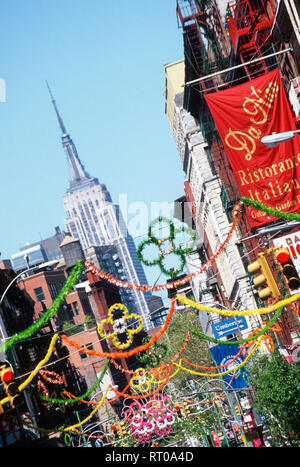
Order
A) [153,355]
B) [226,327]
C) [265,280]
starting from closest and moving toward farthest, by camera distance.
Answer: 1. [265,280]
2. [226,327]
3. [153,355]

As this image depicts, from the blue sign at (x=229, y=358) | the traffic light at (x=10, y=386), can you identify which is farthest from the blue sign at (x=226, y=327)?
the traffic light at (x=10, y=386)

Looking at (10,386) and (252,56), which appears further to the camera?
(252,56)

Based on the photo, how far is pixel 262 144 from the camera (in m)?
23.7

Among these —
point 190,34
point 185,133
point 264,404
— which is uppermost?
point 190,34

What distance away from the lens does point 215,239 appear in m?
60.2

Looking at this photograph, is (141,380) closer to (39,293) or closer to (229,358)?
(229,358)

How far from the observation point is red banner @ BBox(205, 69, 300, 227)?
23516 millimetres

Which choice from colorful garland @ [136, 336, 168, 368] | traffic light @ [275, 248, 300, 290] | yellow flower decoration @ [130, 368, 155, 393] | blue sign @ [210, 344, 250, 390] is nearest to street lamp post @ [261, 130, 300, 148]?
traffic light @ [275, 248, 300, 290]

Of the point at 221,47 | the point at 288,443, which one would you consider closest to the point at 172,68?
the point at 221,47

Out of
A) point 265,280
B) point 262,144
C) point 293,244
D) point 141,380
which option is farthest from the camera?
point 141,380

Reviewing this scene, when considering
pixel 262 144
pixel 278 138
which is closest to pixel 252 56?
pixel 262 144

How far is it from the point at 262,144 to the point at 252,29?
10.8 m

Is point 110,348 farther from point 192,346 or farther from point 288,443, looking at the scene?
point 288,443
